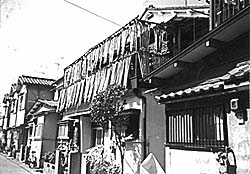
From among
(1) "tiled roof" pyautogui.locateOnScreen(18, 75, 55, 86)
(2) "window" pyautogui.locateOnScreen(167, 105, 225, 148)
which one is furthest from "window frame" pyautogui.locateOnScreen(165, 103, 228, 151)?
(1) "tiled roof" pyautogui.locateOnScreen(18, 75, 55, 86)

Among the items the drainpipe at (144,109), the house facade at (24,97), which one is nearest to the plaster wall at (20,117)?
the house facade at (24,97)

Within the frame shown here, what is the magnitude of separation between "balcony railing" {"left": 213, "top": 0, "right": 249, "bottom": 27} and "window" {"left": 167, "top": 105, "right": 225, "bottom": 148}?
292 cm

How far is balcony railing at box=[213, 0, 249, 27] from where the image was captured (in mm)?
7703

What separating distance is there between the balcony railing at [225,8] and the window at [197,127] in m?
2.92

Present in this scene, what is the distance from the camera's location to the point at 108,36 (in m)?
14.4

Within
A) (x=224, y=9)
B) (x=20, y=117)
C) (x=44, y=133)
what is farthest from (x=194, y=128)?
(x=20, y=117)

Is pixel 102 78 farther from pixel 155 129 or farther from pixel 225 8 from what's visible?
pixel 225 8

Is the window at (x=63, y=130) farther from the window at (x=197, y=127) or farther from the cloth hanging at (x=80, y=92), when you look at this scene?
the window at (x=197, y=127)

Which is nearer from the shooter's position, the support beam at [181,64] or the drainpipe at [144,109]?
the support beam at [181,64]

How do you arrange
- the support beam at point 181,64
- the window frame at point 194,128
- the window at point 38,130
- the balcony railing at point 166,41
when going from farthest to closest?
the window at point 38,130, the balcony railing at point 166,41, the support beam at point 181,64, the window frame at point 194,128

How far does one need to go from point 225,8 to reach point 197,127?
12.1ft

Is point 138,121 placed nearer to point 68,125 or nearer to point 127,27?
point 127,27

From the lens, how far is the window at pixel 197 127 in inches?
254

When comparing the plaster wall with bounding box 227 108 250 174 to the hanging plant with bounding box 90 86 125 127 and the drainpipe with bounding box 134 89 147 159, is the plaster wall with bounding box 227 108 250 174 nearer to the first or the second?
the drainpipe with bounding box 134 89 147 159
